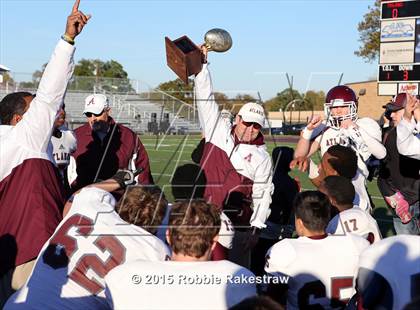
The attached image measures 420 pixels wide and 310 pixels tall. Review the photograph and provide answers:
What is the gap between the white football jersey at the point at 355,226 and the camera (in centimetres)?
407

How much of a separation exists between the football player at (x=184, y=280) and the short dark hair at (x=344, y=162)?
85.6 inches

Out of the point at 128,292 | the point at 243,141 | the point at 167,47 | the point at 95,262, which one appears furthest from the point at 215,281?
the point at 243,141

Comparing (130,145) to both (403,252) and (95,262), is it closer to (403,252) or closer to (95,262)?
(95,262)

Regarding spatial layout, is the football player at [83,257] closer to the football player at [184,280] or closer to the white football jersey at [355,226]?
the football player at [184,280]

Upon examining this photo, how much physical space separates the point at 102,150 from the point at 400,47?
12359 mm

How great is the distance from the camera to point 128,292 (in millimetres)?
2838

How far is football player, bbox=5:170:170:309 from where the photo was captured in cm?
315

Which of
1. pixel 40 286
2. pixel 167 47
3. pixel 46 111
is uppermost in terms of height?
pixel 167 47

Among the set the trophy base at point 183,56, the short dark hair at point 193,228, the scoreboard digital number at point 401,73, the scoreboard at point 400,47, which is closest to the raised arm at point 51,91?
the trophy base at point 183,56

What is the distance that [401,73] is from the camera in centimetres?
1576

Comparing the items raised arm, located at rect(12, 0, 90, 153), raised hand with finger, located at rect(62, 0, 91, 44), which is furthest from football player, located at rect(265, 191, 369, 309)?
raised hand with finger, located at rect(62, 0, 91, 44)

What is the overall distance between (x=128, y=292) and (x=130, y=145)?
10.6 ft

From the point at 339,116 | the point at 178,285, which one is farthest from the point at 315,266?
the point at 339,116

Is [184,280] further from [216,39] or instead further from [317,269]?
[216,39]
